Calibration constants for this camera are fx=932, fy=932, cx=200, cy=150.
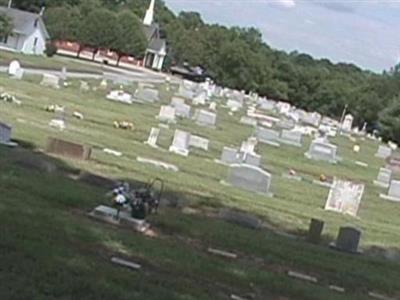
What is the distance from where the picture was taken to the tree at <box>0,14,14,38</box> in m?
75.9

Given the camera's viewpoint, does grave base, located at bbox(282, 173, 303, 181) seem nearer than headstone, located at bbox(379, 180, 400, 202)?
Yes

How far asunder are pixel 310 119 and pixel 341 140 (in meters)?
13.5

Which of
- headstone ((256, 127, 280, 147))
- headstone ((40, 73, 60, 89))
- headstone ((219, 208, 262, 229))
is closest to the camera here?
headstone ((219, 208, 262, 229))

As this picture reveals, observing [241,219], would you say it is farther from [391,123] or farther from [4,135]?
[391,123]

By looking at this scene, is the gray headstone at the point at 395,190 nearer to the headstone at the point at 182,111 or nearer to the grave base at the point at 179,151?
the grave base at the point at 179,151

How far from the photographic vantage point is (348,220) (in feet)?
66.2

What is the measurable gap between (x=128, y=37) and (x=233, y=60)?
669 inches

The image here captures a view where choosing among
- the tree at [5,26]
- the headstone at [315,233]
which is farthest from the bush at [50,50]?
the headstone at [315,233]

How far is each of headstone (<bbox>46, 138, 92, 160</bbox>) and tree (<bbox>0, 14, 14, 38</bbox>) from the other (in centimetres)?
5836

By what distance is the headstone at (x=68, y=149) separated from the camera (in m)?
19.0

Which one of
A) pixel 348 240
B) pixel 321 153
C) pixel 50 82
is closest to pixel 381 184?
pixel 321 153

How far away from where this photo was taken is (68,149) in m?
19.1

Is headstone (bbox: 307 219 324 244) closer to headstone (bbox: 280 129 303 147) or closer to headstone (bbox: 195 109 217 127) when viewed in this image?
headstone (bbox: 195 109 217 127)

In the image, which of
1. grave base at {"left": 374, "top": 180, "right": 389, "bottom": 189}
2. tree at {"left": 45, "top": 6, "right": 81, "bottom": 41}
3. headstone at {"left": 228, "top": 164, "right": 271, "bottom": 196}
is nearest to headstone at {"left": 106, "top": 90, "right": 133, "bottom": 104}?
grave base at {"left": 374, "top": 180, "right": 389, "bottom": 189}
